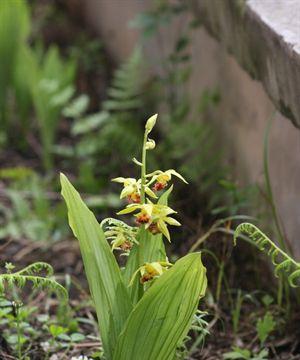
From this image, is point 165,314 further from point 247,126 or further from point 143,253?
point 247,126

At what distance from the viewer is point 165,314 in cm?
177

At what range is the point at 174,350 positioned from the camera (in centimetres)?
183

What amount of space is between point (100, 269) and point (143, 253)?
0.09m

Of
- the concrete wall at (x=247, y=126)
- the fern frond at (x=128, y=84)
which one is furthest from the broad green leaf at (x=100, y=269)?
the fern frond at (x=128, y=84)

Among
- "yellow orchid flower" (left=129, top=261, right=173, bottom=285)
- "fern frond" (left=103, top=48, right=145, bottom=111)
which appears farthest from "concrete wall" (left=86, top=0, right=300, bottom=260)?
"yellow orchid flower" (left=129, top=261, right=173, bottom=285)

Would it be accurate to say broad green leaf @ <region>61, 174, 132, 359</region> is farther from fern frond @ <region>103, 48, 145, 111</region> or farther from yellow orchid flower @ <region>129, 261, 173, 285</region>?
fern frond @ <region>103, 48, 145, 111</region>

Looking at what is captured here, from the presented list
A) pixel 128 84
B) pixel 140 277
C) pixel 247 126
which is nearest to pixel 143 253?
pixel 140 277

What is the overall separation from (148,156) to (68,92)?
1.70 ft

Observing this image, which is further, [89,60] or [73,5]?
[73,5]

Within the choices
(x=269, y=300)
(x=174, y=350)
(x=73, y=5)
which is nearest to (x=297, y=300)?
(x=269, y=300)

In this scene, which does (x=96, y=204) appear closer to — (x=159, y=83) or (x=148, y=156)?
(x=148, y=156)

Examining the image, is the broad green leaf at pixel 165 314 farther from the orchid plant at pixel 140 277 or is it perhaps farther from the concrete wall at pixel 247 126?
the concrete wall at pixel 247 126

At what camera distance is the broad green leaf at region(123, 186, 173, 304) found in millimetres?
1823

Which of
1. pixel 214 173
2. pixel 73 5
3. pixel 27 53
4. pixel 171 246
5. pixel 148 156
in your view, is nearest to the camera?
pixel 171 246
